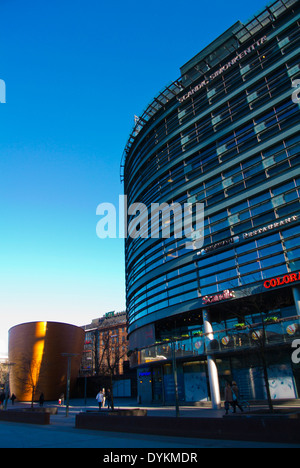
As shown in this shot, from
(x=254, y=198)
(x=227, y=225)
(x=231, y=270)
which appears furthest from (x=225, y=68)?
(x=231, y=270)

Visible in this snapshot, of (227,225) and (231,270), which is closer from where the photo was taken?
(231,270)

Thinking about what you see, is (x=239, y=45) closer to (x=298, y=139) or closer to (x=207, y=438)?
(x=298, y=139)

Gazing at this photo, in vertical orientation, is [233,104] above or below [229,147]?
above

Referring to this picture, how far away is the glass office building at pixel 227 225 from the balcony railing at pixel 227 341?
104 millimetres

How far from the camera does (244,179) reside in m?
31.5

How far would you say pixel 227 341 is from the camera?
2831cm

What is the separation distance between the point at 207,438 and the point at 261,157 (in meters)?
26.0

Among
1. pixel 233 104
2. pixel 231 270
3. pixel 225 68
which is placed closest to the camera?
pixel 231 270

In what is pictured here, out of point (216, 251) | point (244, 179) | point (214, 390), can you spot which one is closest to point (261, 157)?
point (244, 179)

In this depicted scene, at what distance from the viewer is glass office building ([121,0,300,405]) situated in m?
27.7

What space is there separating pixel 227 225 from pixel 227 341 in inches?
420

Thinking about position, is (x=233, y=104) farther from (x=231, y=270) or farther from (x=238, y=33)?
(x=231, y=270)

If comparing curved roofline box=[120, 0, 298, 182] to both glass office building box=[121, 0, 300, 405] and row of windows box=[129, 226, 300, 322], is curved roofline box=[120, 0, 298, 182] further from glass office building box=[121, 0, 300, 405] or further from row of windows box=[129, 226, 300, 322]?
row of windows box=[129, 226, 300, 322]

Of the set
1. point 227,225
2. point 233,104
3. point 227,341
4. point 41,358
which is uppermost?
point 233,104
